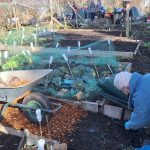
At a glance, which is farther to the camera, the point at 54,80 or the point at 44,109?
the point at 54,80

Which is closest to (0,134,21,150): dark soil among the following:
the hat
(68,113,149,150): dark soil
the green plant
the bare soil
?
the bare soil

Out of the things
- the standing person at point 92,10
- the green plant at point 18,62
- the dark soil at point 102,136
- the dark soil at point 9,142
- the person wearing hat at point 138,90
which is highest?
the standing person at point 92,10

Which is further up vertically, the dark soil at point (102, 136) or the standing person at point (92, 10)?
the standing person at point (92, 10)

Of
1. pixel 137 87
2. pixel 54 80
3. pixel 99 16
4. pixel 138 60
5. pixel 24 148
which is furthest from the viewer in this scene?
pixel 99 16

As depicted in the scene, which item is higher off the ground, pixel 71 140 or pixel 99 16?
pixel 99 16

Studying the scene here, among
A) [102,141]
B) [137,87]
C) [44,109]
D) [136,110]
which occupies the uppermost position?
[137,87]

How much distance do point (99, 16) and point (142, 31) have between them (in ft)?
19.3

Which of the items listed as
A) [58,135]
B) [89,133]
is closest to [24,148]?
[58,135]

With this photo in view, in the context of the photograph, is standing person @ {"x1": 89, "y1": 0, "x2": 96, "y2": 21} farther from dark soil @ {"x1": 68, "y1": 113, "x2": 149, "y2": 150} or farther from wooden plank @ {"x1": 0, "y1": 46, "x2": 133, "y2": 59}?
dark soil @ {"x1": 68, "y1": 113, "x2": 149, "y2": 150}

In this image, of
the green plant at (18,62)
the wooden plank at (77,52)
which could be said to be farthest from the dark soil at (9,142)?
the wooden plank at (77,52)

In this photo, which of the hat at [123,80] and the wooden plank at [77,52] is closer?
the hat at [123,80]

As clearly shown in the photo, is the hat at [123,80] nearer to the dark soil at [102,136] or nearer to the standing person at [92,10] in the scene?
the dark soil at [102,136]

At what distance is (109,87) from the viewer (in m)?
5.02

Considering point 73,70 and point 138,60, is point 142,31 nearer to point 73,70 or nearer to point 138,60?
point 138,60
